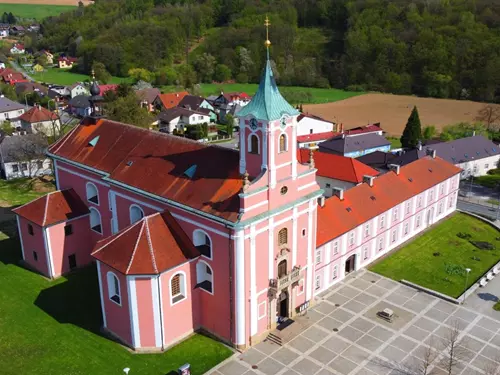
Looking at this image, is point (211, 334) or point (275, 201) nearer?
point (275, 201)

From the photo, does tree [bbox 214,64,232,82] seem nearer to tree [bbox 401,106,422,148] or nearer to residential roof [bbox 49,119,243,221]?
tree [bbox 401,106,422,148]

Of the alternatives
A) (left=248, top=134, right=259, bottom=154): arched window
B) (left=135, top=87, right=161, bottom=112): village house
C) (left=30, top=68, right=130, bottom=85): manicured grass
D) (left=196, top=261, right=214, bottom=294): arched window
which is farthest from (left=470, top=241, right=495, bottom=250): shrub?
(left=30, top=68, right=130, bottom=85): manicured grass

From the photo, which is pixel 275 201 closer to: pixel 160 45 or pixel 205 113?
pixel 205 113

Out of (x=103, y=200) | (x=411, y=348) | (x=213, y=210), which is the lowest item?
(x=411, y=348)

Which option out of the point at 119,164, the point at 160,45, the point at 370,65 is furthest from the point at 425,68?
the point at 119,164

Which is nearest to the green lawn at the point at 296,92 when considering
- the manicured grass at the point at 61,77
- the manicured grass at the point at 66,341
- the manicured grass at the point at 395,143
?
the manicured grass at the point at 61,77

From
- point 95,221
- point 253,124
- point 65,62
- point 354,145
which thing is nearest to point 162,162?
point 253,124
